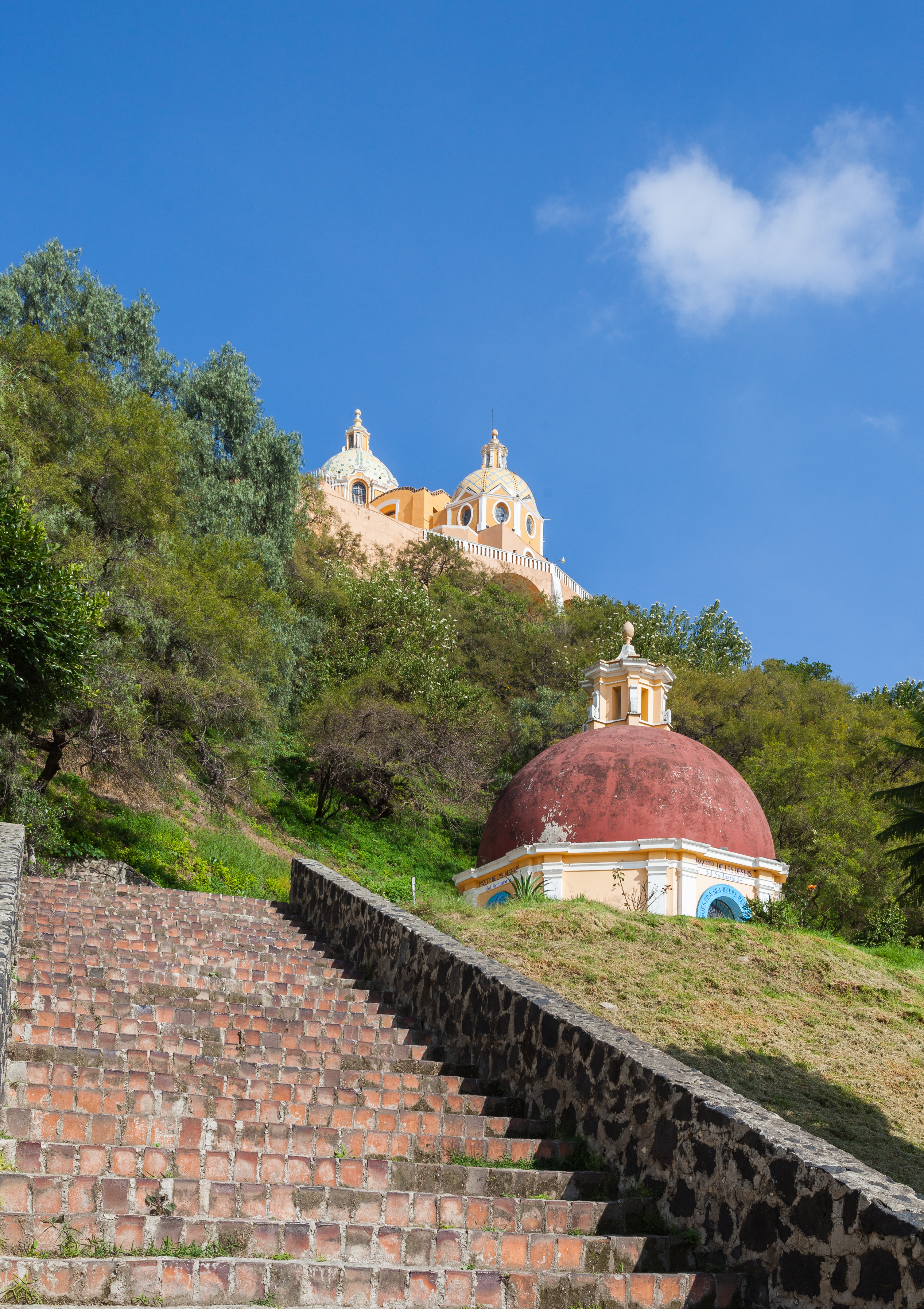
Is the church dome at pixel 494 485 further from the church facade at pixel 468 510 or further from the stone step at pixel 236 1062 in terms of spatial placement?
the stone step at pixel 236 1062

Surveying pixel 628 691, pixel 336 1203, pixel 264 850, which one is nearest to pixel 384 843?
pixel 264 850

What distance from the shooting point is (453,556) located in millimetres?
49312

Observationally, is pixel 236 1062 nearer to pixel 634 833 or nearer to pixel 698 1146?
pixel 698 1146

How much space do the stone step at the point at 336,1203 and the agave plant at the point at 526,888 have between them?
37.4 ft

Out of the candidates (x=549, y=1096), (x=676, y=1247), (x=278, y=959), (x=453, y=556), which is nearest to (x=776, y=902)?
(x=278, y=959)

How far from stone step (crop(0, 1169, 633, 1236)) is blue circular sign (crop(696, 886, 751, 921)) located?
41.6ft

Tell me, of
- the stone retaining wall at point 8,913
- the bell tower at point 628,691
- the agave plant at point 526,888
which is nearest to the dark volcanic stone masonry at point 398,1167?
the stone retaining wall at point 8,913

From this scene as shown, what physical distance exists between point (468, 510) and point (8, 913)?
2525 inches

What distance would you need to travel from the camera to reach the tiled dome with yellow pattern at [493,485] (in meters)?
69.8

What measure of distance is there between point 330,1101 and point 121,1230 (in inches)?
75.2

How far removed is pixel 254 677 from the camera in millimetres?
22109

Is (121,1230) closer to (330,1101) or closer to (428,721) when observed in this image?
(330,1101)

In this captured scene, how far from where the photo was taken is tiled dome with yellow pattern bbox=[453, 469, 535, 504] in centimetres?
6981

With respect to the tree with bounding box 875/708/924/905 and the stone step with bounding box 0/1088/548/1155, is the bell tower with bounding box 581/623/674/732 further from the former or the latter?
the stone step with bounding box 0/1088/548/1155
